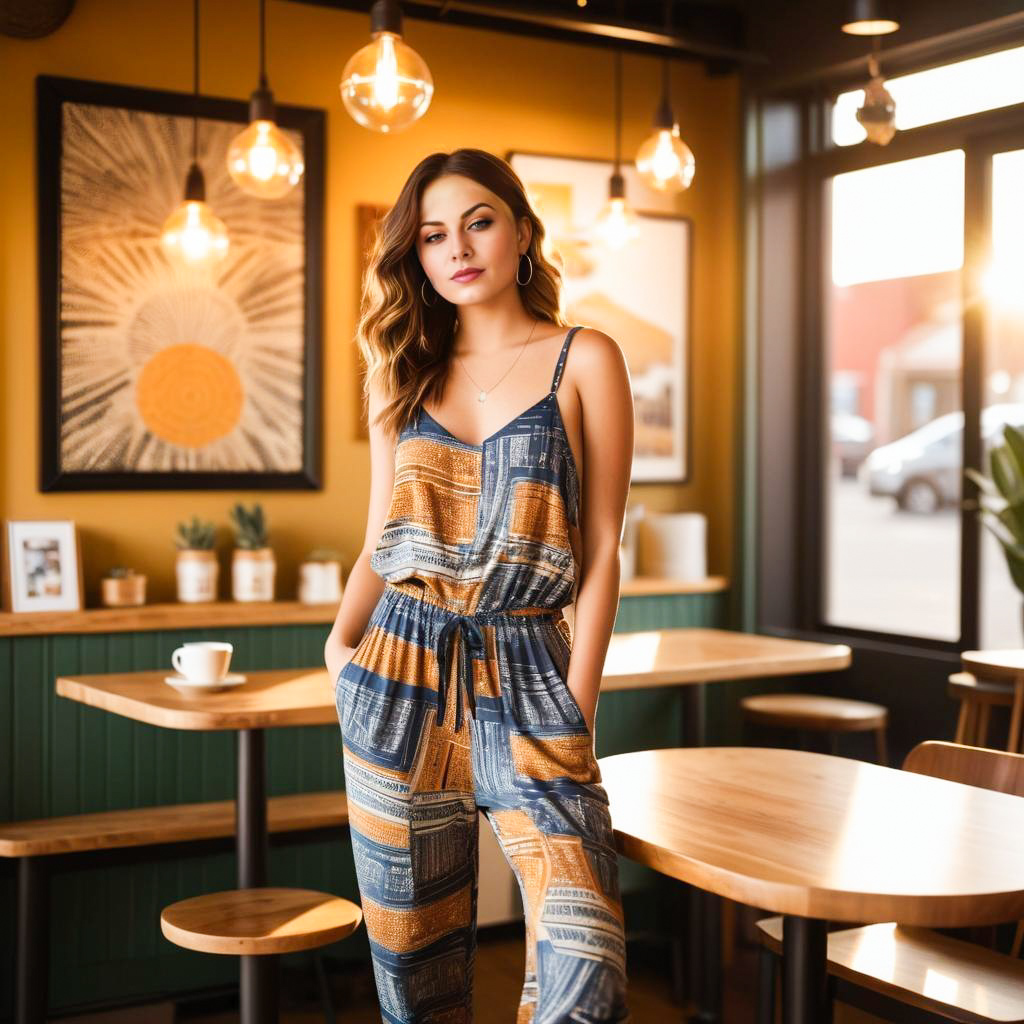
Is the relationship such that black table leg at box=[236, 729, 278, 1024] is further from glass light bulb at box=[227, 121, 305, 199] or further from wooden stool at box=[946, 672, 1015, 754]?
wooden stool at box=[946, 672, 1015, 754]

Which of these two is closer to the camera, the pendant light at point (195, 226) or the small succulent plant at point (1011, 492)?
the pendant light at point (195, 226)

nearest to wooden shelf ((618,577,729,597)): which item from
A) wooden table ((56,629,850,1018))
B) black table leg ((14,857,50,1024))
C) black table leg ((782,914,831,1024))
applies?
wooden table ((56,629,850,1018))

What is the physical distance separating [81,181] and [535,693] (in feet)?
8.34

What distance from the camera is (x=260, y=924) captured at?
2596 mm

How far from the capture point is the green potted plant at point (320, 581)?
4.01 metres

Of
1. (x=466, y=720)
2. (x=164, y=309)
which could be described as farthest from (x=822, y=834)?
(x=164, y=309)

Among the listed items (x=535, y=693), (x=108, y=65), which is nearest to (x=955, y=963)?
(x=535, y=693)

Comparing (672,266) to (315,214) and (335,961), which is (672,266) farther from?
(335,961)

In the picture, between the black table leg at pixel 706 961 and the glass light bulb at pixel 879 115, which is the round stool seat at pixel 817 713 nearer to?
the black table leg at pixel 706 961

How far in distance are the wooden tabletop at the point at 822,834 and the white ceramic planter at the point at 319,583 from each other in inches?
66.9

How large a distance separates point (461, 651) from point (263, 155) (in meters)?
1.74

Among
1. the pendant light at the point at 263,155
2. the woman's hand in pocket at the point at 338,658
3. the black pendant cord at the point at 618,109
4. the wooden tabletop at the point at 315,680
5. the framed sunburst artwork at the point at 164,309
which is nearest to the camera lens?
the woman's hand in pocket at the point at 338,658

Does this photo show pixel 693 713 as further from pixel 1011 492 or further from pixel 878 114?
pixel 878 114

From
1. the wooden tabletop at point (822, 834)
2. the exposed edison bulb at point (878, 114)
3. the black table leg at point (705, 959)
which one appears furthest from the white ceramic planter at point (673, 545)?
the wooden tabletop at point (822, 834)
